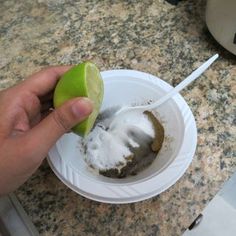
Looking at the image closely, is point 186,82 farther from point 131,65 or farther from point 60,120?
A: point 60,120

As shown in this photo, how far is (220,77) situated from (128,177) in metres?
0.29

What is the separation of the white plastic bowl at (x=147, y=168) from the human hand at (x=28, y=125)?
55mm

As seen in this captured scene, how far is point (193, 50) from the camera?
75 centimetres

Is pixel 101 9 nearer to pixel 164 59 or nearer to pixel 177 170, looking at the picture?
pixel 164 59

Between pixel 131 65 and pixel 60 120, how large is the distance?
0.30 meters

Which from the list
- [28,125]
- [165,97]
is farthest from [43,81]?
[165,97]

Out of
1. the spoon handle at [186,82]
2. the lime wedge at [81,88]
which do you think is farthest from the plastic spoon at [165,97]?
the lime wedge at [81,88]

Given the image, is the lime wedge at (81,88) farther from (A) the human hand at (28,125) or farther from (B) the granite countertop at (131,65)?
(B) the granite countertop at (131,65)

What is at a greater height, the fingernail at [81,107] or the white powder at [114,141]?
the fingernail at [81,107]

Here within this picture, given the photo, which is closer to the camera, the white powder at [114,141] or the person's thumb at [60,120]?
the person's thumb at [60,120]

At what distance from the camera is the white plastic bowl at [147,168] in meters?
0.52

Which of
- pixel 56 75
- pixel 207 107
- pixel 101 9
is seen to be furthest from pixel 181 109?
pixel 101 9

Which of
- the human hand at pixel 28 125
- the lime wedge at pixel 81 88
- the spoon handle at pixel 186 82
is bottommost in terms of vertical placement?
the spoon handle at pixel 186 82

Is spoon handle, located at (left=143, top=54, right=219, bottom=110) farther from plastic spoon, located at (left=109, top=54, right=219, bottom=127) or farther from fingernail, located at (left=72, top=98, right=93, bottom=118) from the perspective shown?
fingernail, located at (left=72, top=98, right=93, bottom=118)
